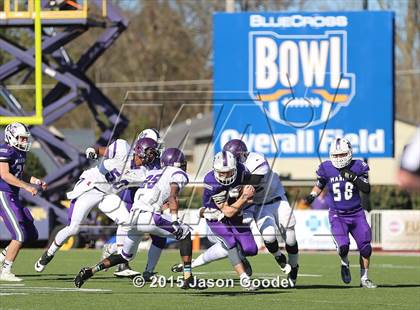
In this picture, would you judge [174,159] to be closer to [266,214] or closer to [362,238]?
[266,214]

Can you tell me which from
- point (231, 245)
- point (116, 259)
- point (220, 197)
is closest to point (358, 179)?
point (220, 197)

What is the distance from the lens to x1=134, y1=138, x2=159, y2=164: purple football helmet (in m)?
10.5

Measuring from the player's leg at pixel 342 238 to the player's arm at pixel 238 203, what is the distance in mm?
1568

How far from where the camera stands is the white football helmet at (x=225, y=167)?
9758mm

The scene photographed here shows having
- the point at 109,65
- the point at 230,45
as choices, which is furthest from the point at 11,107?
the point at 109,65

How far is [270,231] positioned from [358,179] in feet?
4.06

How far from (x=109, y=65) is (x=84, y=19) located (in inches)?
988

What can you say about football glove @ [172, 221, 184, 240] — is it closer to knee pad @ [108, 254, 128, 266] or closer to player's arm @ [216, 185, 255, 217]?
knee pad @ [108, 254, 128, 266]

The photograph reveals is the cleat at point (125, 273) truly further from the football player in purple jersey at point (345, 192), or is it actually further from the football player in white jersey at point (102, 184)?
the football player in purple jersey at point (345, 192)

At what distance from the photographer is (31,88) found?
33.5 metres

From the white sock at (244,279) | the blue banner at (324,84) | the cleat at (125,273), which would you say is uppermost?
the blue banner at (324,84)

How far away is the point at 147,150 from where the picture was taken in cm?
1048

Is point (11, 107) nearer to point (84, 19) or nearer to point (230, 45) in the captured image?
point (84, 19)

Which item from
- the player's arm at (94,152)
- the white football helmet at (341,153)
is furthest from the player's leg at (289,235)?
the player's arm at (94,152)
